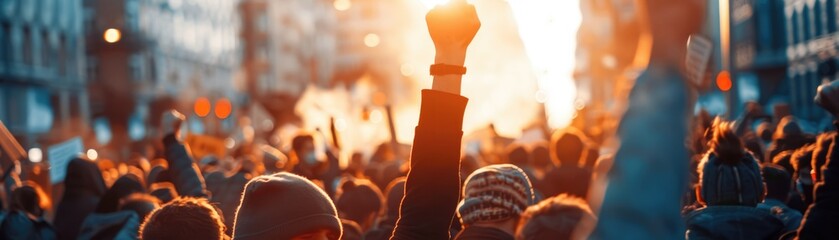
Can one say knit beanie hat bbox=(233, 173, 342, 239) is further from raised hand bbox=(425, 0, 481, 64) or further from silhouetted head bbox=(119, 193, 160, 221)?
silhouetted head bbox=(119, 193, 160, 221)

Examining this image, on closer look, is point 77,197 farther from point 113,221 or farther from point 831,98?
point 831,98

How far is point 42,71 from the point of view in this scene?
55.3m

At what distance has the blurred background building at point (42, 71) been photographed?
51312mm

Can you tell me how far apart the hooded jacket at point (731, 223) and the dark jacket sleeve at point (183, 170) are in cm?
332

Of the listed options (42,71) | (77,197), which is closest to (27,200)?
(77,197)

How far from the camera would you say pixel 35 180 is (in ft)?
48.7

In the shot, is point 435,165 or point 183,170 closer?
point 435,165

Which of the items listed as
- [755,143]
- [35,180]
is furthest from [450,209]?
[35,180]

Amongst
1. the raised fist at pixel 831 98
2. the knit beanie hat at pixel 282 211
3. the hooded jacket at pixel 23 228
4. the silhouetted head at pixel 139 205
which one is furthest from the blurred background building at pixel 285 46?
A: the knit beanie hat at pixel 282 211

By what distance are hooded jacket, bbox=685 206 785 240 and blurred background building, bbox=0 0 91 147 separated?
47.5 metres

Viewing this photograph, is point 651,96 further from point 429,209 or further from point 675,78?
point 429,209

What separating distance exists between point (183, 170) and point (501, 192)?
3181 mm

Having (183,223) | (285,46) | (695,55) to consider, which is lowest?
(285,46)

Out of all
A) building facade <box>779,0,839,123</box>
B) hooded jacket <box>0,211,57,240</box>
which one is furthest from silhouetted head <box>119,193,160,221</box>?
building facade <box>779,0,839,123</box>
